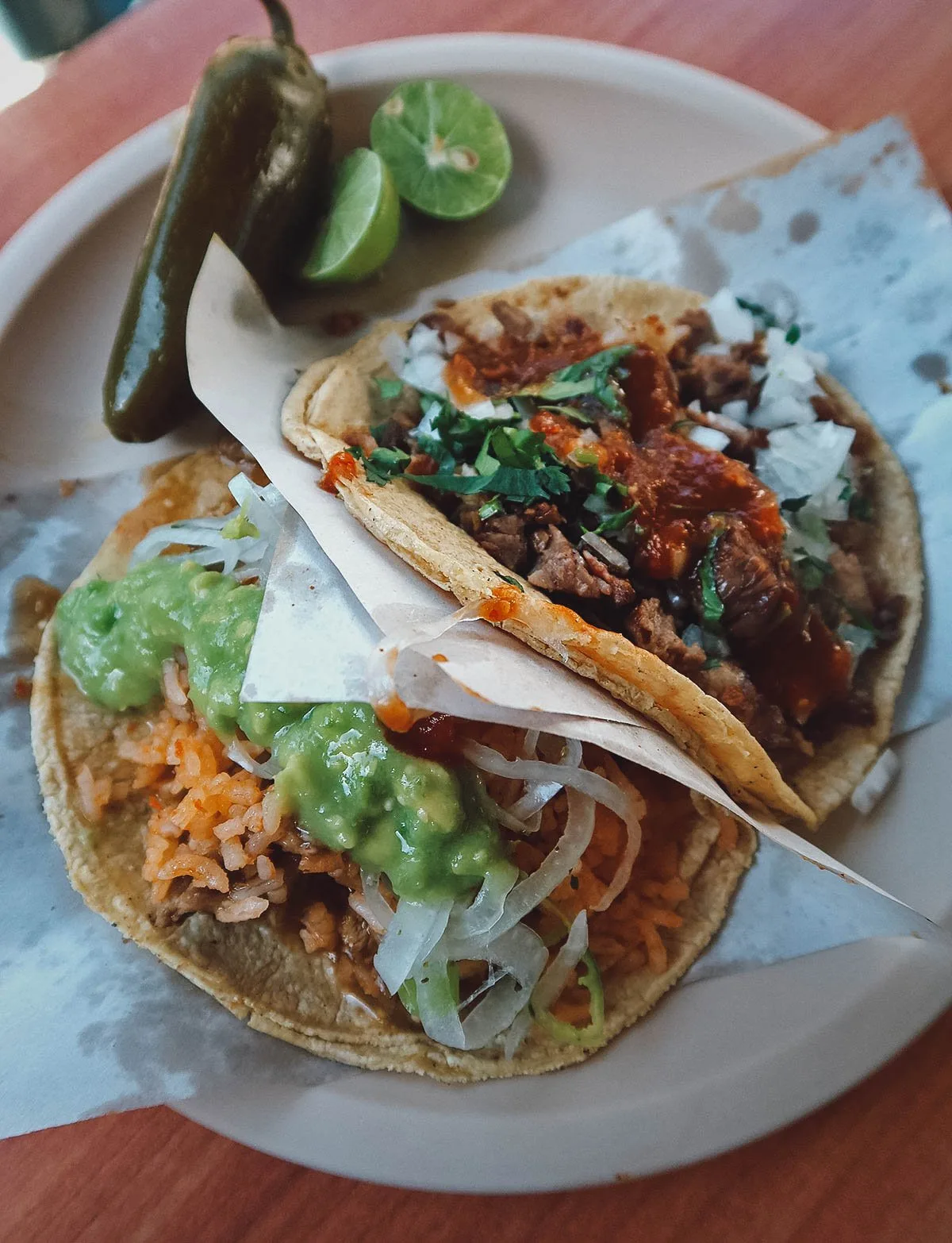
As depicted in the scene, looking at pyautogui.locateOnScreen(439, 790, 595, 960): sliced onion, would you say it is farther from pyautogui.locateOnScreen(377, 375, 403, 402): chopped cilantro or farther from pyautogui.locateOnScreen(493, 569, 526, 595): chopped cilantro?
pyautogui.locateOnScreen(377, 375, 403, 402): chopped cilantro

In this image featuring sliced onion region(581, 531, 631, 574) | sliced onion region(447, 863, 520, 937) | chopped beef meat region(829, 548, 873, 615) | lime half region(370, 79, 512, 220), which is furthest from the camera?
lime half region(370, 79, 512, 220)

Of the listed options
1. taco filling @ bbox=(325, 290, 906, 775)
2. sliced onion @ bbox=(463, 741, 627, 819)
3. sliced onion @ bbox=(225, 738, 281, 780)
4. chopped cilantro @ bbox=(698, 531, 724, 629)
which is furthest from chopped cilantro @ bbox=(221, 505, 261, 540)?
chopped cilantro @ bbox=(698, 531, 724, 629)

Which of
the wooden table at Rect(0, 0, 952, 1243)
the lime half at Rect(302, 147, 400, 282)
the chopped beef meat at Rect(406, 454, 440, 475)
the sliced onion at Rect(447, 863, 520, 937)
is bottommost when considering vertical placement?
the wooden table at Rect(0, 0, 952, 1243)

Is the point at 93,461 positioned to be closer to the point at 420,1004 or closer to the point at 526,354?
the point at 526,354

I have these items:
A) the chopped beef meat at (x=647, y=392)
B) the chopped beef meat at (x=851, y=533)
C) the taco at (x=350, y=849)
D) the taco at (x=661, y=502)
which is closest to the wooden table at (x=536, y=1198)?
the taco at (x=350, y=849)

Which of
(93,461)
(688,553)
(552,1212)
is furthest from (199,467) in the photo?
(552,1212)
